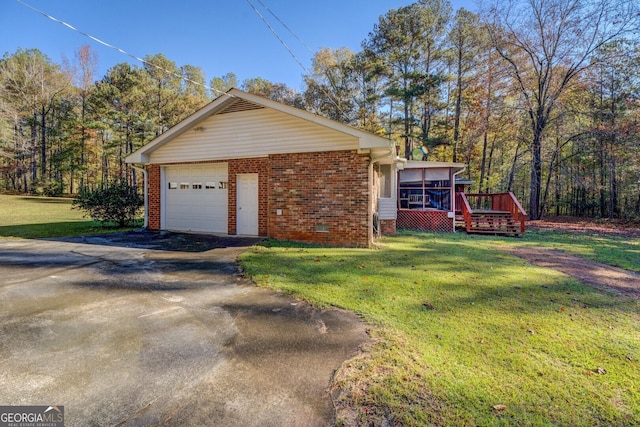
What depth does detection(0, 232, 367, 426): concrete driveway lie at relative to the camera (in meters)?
2.04

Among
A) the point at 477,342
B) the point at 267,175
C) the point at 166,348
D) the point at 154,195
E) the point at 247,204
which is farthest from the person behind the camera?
the point at 154,195

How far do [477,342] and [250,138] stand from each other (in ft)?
27.3

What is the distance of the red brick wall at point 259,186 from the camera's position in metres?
9.24

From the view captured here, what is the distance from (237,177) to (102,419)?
8298 mm

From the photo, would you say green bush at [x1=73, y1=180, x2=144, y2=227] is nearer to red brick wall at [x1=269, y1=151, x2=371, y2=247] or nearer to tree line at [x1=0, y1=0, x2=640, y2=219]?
tree line at [x1=0, y1=0, x2=640, y2=219]

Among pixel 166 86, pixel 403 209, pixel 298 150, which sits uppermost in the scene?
pixel 166 86

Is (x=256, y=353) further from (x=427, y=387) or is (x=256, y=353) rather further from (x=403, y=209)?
(x=403, y=209)

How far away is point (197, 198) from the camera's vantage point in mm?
10445

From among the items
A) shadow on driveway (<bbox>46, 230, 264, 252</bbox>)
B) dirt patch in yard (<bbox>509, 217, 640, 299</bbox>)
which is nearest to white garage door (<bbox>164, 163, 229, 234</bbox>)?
shadow on driveway (<bbox>46, 230, 264, 252</bbox>)

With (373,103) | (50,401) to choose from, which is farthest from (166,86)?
(50,401)

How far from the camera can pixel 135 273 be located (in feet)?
17.7

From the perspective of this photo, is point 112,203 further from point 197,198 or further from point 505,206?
point 505,206

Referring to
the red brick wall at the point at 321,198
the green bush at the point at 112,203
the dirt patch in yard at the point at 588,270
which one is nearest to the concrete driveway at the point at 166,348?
the red brick wall at the point at 321,198

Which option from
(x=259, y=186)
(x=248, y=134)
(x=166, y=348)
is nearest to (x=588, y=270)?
(x=166, y=348)
